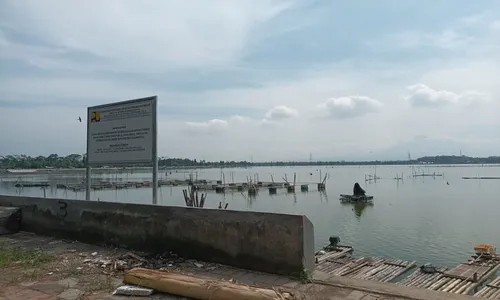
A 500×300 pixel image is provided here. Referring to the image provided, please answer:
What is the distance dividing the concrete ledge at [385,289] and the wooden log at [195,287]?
98cm

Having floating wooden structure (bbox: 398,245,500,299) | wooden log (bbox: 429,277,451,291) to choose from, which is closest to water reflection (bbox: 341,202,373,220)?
floating wooden structure (bbox: 398,245,500,299)

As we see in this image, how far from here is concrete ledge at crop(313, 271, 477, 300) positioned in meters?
4.33

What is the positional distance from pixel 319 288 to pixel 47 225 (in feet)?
19.7

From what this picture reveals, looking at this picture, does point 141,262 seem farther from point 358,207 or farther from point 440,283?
point 358,207

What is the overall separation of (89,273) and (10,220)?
4.24 meters

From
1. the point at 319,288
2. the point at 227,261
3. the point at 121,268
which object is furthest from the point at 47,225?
the point at 319,288

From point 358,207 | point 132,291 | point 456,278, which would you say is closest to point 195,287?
point 132,291

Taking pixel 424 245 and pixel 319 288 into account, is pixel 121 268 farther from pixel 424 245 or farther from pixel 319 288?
pixel 424 245

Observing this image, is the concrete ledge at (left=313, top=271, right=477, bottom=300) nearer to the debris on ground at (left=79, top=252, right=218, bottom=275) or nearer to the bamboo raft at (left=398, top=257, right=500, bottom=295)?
the debris on ground at (left=79, top=252, right=218, bottom=275)

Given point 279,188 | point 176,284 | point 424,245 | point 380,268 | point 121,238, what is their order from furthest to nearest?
point 279,188, point 424,245, point 380,268, point 121,238, point 176,284

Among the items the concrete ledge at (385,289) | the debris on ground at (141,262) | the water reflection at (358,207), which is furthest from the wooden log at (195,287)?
the water reflection at (358,207)

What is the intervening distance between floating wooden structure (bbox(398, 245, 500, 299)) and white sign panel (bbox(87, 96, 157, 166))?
29.0ft

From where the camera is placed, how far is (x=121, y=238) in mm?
6965

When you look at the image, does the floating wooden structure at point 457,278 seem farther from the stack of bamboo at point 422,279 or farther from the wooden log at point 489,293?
the wooden log at point 489,293
